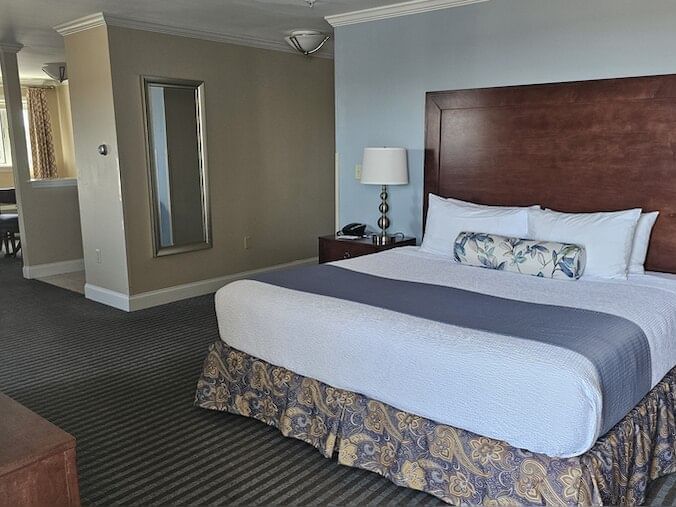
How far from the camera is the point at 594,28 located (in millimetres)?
3305

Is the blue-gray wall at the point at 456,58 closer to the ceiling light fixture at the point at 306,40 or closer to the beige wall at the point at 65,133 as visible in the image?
the ceiling light fixture at the point at 306,40

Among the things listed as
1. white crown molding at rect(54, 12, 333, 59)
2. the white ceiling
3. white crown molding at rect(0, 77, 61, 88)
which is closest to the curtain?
white crown molding at rect(0, 77, 61, 88)

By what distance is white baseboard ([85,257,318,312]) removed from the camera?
4879 millimetres

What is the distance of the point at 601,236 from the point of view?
9.93 ft

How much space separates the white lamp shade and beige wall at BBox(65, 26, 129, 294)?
2.11 metres

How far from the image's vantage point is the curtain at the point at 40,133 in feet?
28.6

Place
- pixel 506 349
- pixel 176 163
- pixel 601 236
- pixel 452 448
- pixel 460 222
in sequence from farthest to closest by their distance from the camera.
→ pixel 176 163, pixel 460 222, pixel 601 236, pixel 452 448, pixel 506 349

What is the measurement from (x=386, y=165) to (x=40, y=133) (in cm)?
695

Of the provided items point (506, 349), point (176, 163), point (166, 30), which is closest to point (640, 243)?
point (506, 349)

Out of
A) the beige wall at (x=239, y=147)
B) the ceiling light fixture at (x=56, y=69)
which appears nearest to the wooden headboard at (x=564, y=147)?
the beige wall at (x=239, y=147)

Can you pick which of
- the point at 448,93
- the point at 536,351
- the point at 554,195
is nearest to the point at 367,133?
the point at 448,93

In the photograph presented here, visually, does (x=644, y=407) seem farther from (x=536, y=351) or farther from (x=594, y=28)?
(x=594, y=28)

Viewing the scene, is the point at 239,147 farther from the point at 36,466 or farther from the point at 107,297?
the point at 36,466

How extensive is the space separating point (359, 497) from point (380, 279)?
44.5 inches
